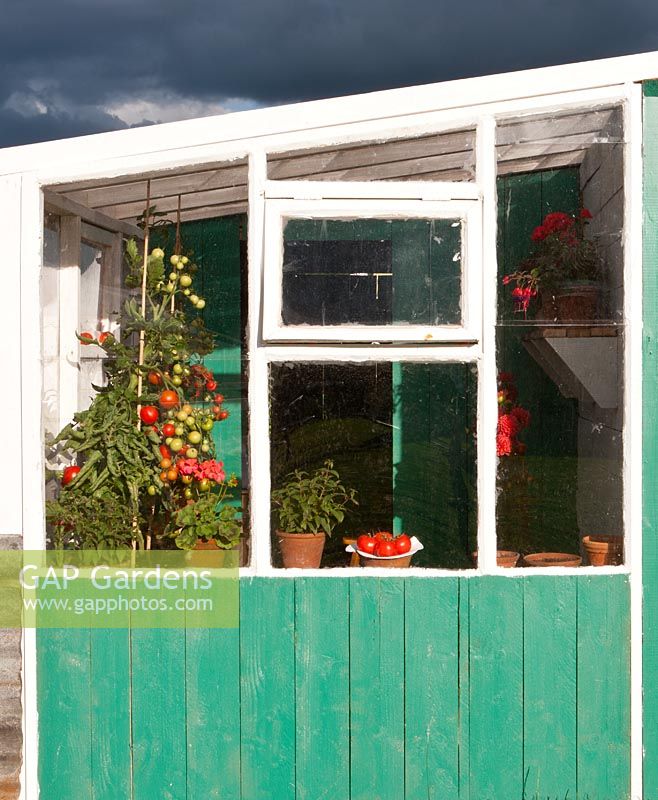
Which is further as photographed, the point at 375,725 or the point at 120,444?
the point at 120,444

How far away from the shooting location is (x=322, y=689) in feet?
10.7

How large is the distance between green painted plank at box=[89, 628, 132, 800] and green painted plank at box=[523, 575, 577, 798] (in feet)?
4.95

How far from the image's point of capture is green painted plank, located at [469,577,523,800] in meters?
3.23

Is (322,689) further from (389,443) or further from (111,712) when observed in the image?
(389,443)

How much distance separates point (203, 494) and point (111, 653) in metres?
0.71

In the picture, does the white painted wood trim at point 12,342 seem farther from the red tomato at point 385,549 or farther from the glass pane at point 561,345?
the glass pane at point 561,345

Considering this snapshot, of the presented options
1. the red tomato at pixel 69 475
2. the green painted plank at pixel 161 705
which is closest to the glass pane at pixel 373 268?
the red tomato at pixel 69 475

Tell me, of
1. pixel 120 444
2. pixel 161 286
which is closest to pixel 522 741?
pixel 120 444

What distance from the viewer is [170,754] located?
3297 millimetres

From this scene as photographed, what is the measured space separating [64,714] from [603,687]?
6.72ft

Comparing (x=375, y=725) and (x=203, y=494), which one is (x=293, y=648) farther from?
(x=203, y=494)

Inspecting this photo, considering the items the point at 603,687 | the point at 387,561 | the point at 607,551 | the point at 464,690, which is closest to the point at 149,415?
the point at 387,561

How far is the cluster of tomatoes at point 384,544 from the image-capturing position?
10.9 ft

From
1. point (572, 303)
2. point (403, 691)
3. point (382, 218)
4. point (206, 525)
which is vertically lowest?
point (403, 691)
